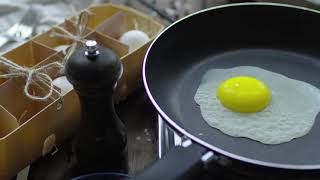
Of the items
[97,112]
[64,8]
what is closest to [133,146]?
[97,112]

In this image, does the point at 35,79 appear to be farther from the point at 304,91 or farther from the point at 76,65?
the point at 304,91

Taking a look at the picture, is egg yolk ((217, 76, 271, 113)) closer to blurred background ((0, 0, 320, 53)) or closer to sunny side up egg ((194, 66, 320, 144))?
sunny side up egg ((194, 66, 320, 144))

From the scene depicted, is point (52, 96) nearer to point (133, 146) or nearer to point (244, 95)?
point (133, 146)

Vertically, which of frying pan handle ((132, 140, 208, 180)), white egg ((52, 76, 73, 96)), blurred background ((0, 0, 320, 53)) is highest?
frying pan handle ((132, 140, 208, 180))

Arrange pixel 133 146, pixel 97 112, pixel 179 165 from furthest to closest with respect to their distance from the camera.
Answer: pixel 133 146, pixel 97 112, pixel 179 165

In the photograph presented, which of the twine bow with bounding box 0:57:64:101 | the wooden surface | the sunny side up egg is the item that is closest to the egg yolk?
the sunny side up egg

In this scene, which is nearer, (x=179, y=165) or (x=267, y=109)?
(x=179, y=165)
